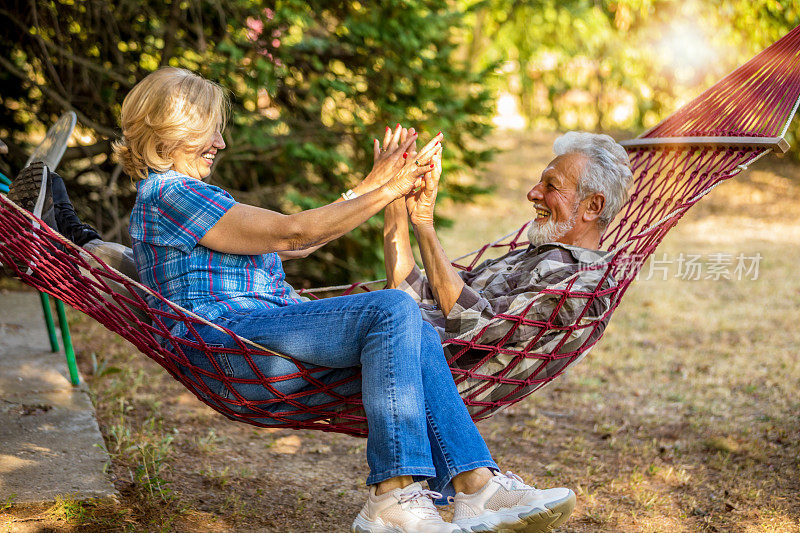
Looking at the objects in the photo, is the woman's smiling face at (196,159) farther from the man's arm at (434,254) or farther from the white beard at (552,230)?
the white beard at (552,230)

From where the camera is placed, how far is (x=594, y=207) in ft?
7.69

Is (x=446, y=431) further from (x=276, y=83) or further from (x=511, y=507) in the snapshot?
(x=276, y=83)

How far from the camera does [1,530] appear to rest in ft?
6.20

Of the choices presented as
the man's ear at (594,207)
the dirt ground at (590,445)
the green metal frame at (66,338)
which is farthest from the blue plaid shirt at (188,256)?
the green metal frame at (66,338)

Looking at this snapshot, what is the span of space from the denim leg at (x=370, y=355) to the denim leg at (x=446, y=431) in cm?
3

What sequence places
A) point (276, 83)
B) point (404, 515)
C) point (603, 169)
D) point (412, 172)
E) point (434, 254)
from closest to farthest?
point (404, 515) → point (412, 172) → point (434, 254) → point (603, 169) → point (276, 83)

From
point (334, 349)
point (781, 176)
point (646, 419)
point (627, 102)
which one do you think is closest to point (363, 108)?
point (646, 419)

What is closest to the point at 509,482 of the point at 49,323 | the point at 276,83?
the point at 49,323

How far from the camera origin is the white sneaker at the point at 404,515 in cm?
163

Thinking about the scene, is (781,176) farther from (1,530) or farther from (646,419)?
(1,530)

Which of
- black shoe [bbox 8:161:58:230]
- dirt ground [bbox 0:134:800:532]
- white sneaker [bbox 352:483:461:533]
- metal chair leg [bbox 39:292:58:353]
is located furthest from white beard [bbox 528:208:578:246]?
metal chair leg [bbox 39:292:58:353]

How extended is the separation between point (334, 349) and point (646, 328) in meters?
3.26

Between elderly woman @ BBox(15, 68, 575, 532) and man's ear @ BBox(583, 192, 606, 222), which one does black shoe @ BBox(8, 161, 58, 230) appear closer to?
elderly woman @ BBox(15, 68, 575, 532)

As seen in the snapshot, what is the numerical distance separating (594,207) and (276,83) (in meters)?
2.45
